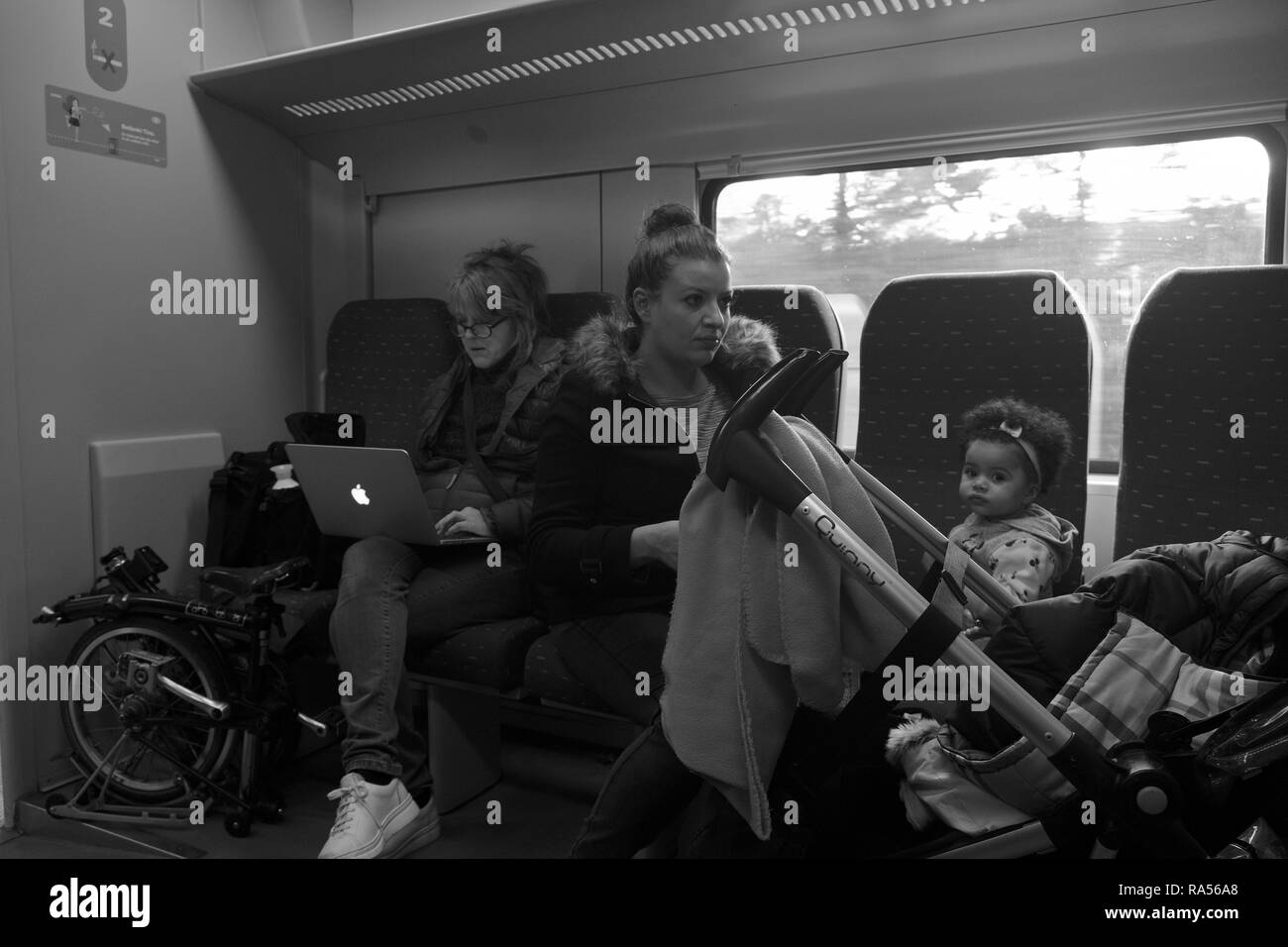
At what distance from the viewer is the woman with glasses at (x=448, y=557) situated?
8.04 ft

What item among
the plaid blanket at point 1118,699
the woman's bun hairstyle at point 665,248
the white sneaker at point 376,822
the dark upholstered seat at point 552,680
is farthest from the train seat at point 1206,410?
the white sneaker at point 376,822

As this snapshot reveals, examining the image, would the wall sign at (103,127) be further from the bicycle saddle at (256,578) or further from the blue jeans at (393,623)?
the blue jeans at (393,623)

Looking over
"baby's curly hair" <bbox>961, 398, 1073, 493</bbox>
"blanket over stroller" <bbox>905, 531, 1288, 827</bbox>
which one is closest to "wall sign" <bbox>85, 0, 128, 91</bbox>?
"baby's curly hair" <bbox>961, 398, 1073, 493</bbox>

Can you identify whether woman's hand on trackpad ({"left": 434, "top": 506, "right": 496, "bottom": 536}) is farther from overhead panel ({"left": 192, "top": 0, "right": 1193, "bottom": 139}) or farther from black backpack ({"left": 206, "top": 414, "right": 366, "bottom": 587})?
overhead panel ({"left": 192, "top": 0, "right": 1193, "bottom": 139})

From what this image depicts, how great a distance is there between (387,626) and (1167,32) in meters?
2.49

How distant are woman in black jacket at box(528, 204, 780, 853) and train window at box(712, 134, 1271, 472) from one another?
2.64ft

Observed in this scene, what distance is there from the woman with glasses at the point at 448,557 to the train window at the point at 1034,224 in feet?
2.60

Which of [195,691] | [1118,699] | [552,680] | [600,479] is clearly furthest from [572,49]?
[1118,699]

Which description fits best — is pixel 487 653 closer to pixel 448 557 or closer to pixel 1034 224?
pixel 448 557

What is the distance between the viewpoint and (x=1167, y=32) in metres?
2.29

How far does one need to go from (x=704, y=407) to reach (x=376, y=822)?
1.34 meters
